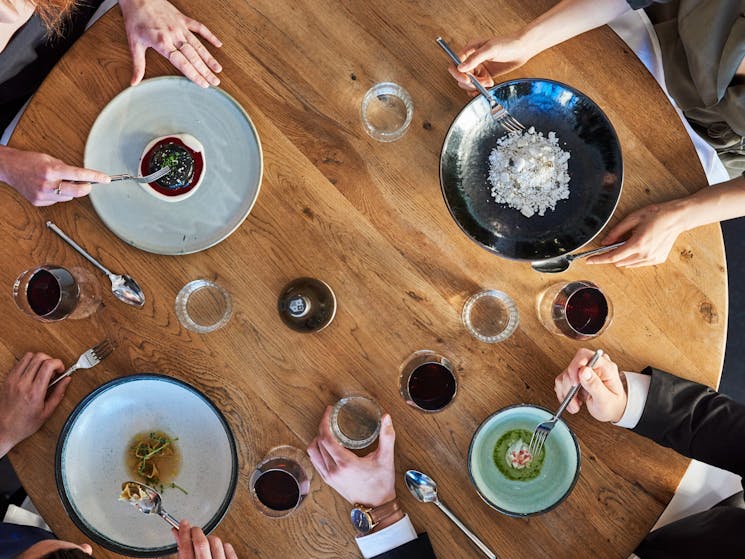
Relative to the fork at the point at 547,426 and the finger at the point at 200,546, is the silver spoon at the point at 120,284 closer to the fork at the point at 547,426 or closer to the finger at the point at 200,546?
the finger at the point at 200,546

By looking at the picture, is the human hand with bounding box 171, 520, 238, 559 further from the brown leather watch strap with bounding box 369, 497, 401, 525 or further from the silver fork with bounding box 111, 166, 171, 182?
the silver fork with bounding box 111, 166, 171, 182

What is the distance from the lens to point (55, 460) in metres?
1.53

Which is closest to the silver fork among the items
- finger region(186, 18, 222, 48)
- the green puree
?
finger region(186, 18, 222, 48)

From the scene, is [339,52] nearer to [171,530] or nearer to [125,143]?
[125,143]

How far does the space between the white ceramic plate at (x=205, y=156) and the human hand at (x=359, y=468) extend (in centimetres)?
59

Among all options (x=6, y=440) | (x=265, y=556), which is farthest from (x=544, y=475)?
(x=6, y=440)

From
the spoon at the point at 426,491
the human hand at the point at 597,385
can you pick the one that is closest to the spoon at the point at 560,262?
the human hand at the point at 597,385

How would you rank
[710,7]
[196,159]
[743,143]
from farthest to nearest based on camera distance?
1. [743,143]
2. [196,159]
3. [710,7]

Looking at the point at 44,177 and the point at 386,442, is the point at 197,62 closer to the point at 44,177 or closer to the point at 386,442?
the point at 44,177

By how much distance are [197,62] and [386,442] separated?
108 cm

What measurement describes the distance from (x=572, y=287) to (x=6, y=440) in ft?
4.81

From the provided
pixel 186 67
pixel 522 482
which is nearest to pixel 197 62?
pixel 186 67

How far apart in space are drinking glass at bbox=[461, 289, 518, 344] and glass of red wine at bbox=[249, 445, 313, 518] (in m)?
0.55

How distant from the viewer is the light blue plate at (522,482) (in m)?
1.56
